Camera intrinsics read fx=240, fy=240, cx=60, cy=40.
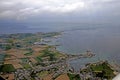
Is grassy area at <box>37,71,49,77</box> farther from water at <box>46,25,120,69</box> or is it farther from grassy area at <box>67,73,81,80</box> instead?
water at <box>46,25,120,69</box>

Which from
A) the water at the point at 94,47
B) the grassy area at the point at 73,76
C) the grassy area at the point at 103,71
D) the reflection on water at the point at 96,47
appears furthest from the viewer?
the reflection on water at the point at 96,47

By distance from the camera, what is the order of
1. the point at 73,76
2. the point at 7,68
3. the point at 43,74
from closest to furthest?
the point at 73,76 → the point at 43,74 → the point at 7,68

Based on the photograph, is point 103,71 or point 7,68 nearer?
point 103,71

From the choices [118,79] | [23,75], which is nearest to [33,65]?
[23,75]

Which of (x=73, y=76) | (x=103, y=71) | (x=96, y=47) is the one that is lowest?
(x=96, y=47)

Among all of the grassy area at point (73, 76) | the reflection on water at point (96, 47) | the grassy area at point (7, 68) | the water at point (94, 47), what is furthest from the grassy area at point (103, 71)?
the grassy area at point (7, 68)

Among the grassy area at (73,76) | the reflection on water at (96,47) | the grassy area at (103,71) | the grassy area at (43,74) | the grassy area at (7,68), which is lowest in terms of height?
the reflection on water at (96,47)

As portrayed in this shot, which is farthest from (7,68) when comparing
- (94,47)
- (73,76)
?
(94,47)

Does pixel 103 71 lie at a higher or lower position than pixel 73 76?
higher

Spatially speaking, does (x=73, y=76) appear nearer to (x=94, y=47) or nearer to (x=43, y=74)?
(x=43, y=74)

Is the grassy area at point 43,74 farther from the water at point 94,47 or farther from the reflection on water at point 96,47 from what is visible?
the reflection on water at point 96,47

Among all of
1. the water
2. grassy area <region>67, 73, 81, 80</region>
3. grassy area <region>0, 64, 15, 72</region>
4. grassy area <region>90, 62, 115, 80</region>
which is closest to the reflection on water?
the water

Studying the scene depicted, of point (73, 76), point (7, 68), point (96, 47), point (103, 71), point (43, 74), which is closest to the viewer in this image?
point (103, 71)
